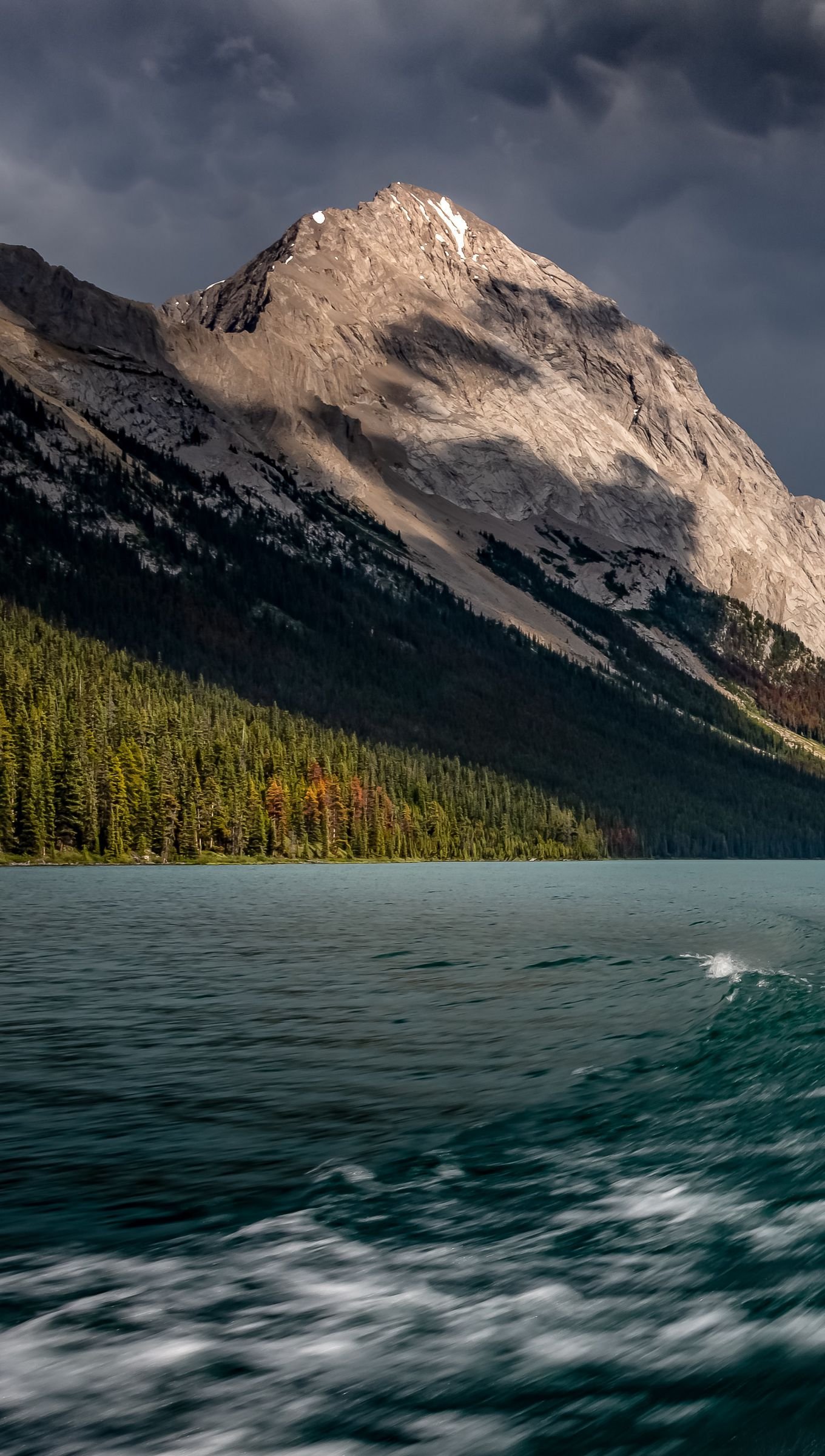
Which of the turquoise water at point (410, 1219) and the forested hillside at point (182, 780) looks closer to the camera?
the turquoise water at point (410, 1219)

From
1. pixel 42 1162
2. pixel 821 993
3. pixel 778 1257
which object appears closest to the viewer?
pixel 778 1257

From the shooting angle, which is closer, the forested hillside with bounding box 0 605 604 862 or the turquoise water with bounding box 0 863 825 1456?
the turquoise water with bounding box 0 863 825 1456

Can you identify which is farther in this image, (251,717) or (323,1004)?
(251,717)

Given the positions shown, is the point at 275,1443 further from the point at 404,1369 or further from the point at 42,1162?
the point at 42,1162

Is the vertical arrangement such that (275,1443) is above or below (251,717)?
below

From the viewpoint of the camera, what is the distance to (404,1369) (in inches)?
285

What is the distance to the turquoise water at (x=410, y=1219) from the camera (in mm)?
6727

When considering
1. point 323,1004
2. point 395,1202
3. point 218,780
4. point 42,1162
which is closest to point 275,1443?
point 395,1202

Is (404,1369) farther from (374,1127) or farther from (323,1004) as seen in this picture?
(323,1004)

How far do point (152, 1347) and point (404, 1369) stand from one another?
5.96ft

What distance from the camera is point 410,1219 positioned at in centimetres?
1027

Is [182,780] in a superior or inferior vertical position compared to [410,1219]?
superior

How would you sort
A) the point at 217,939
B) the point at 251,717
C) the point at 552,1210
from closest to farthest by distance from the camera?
the point at 552,1210
the point at 217,939
the point at 251,717

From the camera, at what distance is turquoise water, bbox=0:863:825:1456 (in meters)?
6.73
